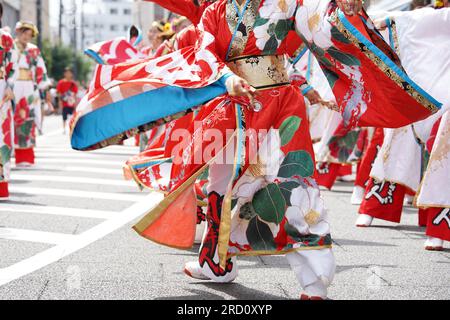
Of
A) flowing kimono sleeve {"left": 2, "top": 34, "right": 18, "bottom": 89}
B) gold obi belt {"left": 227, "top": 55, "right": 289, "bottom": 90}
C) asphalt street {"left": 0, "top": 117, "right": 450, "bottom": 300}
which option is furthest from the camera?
flowing kimono sleeve {"left": 2, "top": 34, "right": 18, "bottom": 89}

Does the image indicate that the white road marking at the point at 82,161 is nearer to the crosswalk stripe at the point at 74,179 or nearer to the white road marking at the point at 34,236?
the crosswalk stripe at the point at 74,179

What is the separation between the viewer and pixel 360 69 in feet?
15.0

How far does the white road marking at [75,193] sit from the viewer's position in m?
9.16

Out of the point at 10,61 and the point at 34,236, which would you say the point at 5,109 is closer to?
the point at 10,61

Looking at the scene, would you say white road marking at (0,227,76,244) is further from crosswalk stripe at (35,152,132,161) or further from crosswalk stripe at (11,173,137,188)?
crosswalk stripe at (35,152,132,161)

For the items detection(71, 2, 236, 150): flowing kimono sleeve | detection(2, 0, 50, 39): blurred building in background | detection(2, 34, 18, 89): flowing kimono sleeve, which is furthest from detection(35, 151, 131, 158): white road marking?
detection(2, 0, 50, 39): blurred building in background

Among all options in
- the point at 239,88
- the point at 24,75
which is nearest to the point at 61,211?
the point at 239,88

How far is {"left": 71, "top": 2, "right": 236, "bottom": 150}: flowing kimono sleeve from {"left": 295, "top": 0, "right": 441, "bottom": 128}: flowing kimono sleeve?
51 cm

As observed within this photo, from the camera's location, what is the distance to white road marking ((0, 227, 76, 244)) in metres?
6.37

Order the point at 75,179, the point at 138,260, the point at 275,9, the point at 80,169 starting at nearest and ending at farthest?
the point at 275,9
the point at 138,260
the point at 75,179
the point at 80,169

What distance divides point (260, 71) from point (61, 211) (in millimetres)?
3916

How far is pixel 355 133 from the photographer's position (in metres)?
10.3

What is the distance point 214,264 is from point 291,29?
1297 millimetres

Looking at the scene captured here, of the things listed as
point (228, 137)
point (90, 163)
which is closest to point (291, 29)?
point (228, 137)
